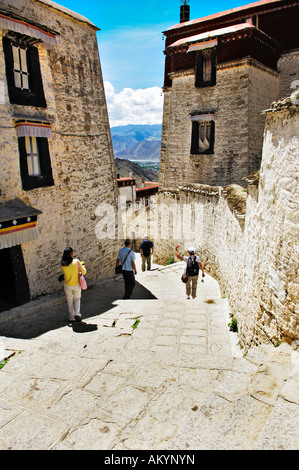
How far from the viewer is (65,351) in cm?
512

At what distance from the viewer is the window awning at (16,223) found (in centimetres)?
679

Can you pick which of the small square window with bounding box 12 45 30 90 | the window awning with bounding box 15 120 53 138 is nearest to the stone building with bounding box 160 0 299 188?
the window awning with bounding box 15 120 53 138

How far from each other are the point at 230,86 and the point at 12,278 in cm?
1183

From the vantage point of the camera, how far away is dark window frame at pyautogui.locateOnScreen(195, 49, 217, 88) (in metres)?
14.5

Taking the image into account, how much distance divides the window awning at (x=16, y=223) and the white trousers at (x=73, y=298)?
1.72 m

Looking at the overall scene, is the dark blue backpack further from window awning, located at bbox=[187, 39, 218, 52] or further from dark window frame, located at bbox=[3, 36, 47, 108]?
window awning, located at bbox=[187, 39, 218, 52]

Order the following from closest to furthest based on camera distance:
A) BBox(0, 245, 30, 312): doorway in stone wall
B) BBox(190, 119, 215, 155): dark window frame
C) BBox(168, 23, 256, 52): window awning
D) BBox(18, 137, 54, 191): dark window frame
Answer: BBox(0, 245, 30, 312): doorway in stone wall < BBox(18, 137, 54, 191): dark window frame < BBox(168, 23, 256, 52): window awning < BBox(190, 119, 215, 155): dark window frame

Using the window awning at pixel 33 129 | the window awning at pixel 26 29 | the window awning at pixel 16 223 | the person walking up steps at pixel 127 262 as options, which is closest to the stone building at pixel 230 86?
the person walking up steps at pixel 127 262

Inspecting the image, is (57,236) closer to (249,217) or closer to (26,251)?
(26,251)

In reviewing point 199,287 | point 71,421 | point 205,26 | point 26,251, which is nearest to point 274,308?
point 71,421

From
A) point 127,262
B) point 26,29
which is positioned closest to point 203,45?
point 26,29

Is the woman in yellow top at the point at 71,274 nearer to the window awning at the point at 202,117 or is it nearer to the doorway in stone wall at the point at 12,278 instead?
the doorway in stone wall at the point at 12,278

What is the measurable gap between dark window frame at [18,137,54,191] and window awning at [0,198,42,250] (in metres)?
0.55

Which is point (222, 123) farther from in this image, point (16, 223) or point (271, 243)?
point (271, 243)
